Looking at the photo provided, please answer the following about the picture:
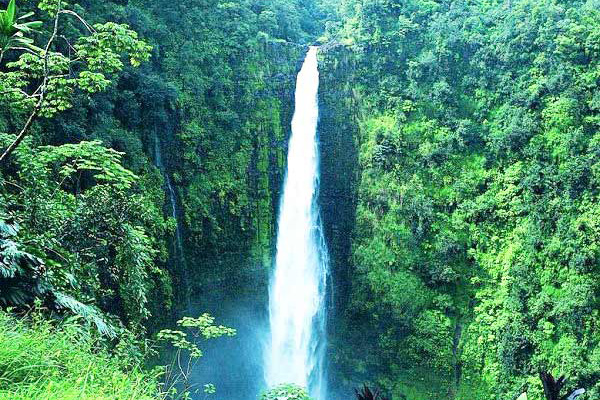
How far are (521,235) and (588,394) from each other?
4.37 metres

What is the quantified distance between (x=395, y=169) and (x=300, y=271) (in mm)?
4599

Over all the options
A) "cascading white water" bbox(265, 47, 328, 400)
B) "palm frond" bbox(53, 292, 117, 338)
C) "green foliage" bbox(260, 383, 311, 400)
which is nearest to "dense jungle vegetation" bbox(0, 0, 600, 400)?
"cascading white water" bbox(265, 47, 328, 400)

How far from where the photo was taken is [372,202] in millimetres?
17141

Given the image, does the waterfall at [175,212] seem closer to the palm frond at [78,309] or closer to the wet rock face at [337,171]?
the wet rock face at [337,171]

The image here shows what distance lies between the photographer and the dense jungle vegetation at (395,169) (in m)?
13.7

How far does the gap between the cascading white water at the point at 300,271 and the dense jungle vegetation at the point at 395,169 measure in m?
0.41

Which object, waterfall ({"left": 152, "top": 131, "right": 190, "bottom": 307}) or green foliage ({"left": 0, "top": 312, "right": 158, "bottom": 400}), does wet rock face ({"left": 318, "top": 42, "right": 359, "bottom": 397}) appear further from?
green foliage ({"left": 0, "top": 312, "right": 158, "bottom": 400})

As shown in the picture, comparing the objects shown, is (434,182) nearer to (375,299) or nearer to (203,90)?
(375,299)

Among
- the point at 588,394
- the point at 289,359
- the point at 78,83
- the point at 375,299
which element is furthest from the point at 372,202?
the point at 78,83

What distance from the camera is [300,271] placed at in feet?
56.2

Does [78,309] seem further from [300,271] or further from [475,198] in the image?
[475,198]

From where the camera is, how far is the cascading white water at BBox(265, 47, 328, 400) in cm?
1655

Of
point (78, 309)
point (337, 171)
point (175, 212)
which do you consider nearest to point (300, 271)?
point (337, 171)

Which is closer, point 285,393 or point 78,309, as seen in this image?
point 78,309
